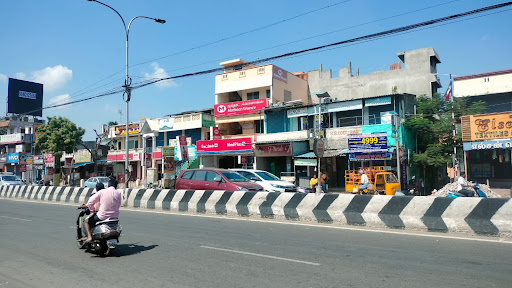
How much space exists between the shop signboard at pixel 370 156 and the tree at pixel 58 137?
36843 mm

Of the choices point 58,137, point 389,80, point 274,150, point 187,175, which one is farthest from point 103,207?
point 58,137

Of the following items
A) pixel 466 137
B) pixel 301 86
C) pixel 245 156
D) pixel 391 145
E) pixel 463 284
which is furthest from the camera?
pixel 301 86

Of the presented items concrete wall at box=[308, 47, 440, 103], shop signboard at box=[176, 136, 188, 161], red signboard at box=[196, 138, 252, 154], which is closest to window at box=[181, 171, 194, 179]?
shop signboard at box=[176, 136, 188, 161]

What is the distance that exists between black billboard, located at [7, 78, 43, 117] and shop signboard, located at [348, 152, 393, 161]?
160 ft

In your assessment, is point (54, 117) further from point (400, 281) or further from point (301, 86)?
point (400, 281)

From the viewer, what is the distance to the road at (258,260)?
5.39 metres

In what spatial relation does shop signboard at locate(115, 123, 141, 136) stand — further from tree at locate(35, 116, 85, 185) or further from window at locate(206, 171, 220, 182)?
window at locate(206, 171, 220, 182)

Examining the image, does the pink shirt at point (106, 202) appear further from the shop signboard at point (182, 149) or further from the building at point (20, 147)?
the building at point (20, 147)

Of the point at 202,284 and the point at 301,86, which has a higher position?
the point at 301,86

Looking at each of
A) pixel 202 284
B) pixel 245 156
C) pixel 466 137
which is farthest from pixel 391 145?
pixel 202 284

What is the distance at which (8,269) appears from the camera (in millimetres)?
6406

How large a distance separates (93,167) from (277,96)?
29714 millimetres

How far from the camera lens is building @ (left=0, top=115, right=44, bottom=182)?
186ft

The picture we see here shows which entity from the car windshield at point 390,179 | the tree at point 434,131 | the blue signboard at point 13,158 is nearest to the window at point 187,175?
the car windshield at point 390,179
